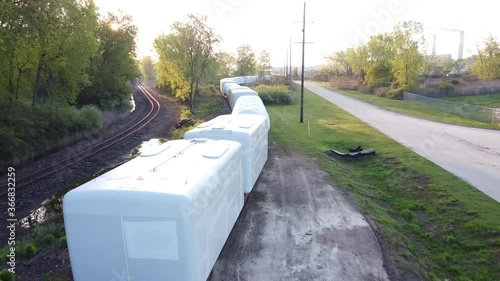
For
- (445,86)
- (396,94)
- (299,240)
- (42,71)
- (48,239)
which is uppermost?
(42,71)

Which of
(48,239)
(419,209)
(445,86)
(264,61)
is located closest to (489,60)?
(445,86)

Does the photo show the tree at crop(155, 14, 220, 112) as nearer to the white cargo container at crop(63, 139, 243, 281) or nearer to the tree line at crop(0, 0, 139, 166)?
the tree line at crop(0, 0, 139, 166)

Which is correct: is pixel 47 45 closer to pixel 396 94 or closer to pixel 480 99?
pixel 396 94

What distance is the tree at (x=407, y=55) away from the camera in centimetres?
5244

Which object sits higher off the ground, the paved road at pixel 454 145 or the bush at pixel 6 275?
the paved road at pixel 454 145

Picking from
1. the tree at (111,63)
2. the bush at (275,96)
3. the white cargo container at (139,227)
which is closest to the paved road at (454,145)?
the white cargo container at (139,227)

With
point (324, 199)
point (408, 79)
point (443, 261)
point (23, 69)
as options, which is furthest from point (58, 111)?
point (408, 79)

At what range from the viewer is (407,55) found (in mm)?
52906

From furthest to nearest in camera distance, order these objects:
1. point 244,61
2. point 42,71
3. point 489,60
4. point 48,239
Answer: point 244,61, point 489,60, point 42,71, point 48,239

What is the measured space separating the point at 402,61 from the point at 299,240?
51.0 metres

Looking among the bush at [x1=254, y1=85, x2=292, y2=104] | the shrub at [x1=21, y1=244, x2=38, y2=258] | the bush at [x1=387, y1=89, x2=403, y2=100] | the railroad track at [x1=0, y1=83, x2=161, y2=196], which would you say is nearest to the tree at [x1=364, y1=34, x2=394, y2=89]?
the bush at [x1=387, y1=89, x2=403, y2=100]

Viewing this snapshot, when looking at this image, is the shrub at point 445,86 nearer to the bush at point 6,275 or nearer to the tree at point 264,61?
the tree at point 264,61

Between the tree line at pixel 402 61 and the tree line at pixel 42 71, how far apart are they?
42502 mm

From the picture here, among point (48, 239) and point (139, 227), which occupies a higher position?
point (139, 227)
